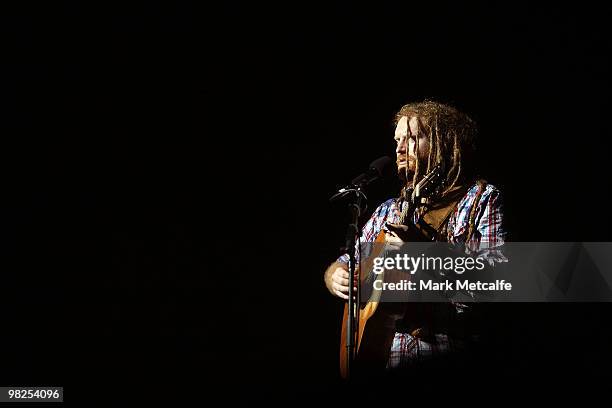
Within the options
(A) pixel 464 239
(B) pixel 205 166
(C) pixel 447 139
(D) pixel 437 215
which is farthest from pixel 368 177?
(B) pixel 205 166

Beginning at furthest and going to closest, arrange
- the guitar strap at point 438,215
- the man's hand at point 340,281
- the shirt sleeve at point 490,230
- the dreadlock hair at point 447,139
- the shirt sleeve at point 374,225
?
the shirt sleeve at point 374,225, the dreadlock hair at point 447,139, the man's hand at point 340,281, the guitar strap at point 438,215, the shirt sleeve at point 490,230

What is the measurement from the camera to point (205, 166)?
3.48 m

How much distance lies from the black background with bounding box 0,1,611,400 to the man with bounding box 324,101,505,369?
377mm

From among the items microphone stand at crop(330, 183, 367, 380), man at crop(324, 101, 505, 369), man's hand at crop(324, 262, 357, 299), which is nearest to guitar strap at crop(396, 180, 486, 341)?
man at crop(324, 101, 505, 369)

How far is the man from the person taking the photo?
214 cm

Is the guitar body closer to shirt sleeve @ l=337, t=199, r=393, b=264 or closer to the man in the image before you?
the man

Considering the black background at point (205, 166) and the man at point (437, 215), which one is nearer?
the man at point (437, 215)

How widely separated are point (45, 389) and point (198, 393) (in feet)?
2.50

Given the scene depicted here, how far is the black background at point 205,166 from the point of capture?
10.2 ft

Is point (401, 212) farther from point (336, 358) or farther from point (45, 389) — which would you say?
point (45, 389)

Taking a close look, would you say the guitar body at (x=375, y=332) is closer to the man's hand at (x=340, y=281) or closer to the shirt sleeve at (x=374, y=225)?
the man's hand at (x=340, y=281)

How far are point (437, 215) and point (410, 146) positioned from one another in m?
0.44

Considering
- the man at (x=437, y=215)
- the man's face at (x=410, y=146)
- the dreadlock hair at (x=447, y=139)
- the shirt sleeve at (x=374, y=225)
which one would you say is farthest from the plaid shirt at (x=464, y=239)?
the shirt sleeve at (x=374, y=225)

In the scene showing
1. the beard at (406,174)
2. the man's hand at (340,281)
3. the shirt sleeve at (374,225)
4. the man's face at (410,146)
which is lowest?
the man's hand at (340,281)
